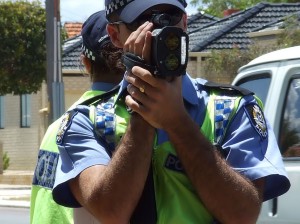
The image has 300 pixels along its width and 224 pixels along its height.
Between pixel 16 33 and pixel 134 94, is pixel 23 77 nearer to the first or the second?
pixel 16 33

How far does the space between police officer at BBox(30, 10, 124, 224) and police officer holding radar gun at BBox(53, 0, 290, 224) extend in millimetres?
739

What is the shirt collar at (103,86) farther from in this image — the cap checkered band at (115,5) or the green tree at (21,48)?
the green tree at (21,48)

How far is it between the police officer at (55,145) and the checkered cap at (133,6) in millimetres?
756

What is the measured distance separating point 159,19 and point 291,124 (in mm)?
3226

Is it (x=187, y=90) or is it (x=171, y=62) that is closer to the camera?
(x=171, y=62)

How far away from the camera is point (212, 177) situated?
2350 mm

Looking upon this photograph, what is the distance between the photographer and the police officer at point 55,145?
340 centimetres

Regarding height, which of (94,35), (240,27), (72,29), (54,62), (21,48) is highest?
(94,35)

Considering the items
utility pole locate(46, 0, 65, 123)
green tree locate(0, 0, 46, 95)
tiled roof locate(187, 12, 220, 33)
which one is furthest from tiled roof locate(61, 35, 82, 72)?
utility pole locate(46, 0, 65, 123)

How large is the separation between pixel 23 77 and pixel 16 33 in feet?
4.89

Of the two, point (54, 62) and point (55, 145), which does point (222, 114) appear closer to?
point (55, 145)

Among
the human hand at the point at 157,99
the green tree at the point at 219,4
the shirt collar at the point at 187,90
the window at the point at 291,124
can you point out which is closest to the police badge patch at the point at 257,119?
the shirt collar at the point at 187,90

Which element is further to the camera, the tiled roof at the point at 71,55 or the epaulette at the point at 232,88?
the tiled roof at the point at 71,55

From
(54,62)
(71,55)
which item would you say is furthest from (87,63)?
(71,55)
